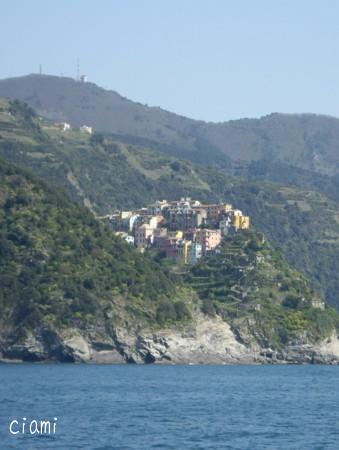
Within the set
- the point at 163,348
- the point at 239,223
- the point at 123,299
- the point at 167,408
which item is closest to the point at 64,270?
the point at 123,299

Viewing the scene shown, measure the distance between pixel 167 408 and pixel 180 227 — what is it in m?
96.4

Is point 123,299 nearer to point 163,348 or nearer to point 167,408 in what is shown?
point 163,348

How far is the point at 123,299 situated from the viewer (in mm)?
129750

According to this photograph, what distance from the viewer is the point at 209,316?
443 feet

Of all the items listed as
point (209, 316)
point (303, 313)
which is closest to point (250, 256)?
point (303, 313)

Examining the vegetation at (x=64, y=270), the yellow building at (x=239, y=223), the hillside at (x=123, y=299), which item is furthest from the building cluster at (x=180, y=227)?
the vegetation at (x=64, y=270)

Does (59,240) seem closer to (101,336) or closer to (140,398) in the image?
(101,336)

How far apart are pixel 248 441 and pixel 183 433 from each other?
10.8 feet

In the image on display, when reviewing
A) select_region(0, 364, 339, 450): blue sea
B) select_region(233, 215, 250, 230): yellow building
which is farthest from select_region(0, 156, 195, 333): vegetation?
select_region(233, 215, 250, 230): yellow building

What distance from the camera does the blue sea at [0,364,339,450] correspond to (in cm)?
6184

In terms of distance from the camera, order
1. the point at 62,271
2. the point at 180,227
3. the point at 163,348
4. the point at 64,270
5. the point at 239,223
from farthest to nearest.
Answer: the point at 180,227
the point at 239,223
the point at 64,270
the point at 62,271
the point at 163,348

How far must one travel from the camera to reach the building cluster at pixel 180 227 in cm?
16100

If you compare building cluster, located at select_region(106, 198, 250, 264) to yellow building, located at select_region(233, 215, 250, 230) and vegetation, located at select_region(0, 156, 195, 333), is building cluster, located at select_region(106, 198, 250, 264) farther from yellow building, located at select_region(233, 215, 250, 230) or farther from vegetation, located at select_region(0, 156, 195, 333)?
vegetation, located at select_region(0, 156, 195, 333)

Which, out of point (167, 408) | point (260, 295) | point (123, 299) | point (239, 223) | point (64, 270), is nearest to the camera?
point (167, 408)
